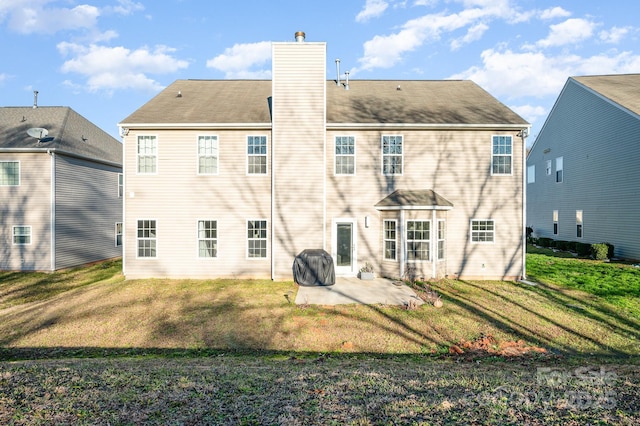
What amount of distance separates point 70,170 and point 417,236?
57.3 ft

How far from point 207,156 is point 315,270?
6.49 metres

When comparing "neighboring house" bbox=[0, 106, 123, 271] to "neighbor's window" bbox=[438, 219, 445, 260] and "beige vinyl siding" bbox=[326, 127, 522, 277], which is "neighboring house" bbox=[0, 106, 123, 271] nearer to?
"beige vinyl siding" bbox=[326, 127, 522, 277]

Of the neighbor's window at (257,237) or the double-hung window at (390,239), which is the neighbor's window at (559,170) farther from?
the neighbor's window at (257,237)

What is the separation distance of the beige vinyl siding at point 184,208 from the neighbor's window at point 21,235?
661 centimetres

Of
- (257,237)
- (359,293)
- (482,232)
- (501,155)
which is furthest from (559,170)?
(257,237)

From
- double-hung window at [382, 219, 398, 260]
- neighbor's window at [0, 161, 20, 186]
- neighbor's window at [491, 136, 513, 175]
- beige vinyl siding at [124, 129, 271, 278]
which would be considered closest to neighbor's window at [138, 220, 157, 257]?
beige vinyl siding at [124, 129, 271, 278]

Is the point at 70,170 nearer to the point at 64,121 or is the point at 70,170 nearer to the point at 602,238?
the point at 64,121

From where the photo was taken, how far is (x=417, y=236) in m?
12.8

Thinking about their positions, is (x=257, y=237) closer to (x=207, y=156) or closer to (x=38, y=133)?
(x=207, y=156)

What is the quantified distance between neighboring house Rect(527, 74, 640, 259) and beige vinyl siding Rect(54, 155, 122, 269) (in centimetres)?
2884

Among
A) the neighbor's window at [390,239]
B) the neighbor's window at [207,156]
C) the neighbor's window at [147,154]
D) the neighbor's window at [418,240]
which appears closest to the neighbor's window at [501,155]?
the neighbor's window at [418,240]

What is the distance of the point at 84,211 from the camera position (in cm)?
1728

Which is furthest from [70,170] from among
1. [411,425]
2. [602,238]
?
[602,238]

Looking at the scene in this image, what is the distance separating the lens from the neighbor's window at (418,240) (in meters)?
12.8
